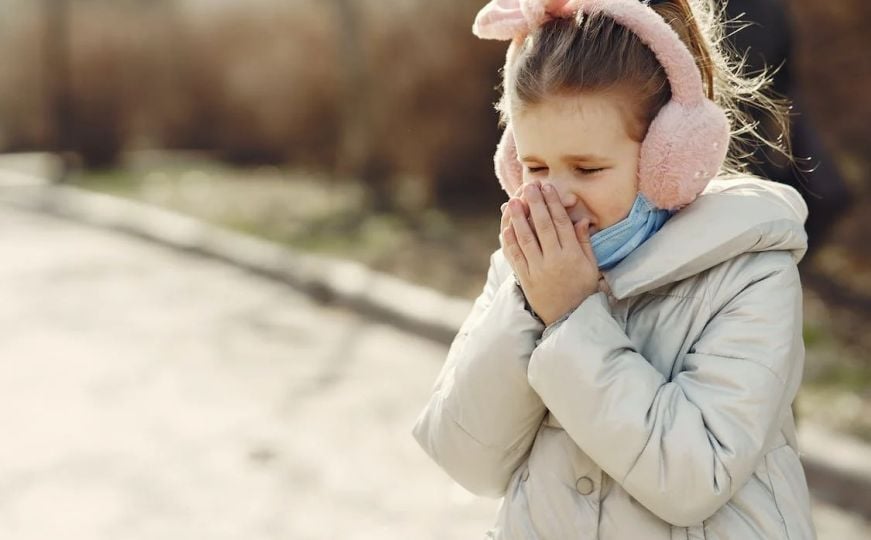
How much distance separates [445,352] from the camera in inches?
225

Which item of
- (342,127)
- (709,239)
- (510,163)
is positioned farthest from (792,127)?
(342,127)

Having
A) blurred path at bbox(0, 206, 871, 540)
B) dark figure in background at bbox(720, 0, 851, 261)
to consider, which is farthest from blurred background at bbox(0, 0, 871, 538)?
blurred path at bbox(0, 206, 871, 540)

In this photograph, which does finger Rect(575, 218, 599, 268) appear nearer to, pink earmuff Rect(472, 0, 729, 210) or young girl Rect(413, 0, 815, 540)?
young girl Rect(413, 0, 815, 540)

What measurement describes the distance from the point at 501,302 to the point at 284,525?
76.7 inches

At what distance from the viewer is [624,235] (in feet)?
6.01

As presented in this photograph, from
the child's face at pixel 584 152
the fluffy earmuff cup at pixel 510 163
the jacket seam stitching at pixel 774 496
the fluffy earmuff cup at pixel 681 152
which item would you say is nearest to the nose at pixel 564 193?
the child's face at pixel 584 152

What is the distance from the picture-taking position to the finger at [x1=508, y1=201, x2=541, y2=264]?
1.80 metres

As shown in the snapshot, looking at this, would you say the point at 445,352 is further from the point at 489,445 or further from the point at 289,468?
the point at 489,445

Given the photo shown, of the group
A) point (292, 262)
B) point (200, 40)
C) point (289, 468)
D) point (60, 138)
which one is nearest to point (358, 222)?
point (292, 262)

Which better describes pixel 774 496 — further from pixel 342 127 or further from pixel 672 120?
pixel 342 127

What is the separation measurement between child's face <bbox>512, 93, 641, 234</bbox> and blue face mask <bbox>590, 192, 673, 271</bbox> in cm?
1

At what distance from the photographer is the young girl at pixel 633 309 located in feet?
5.54

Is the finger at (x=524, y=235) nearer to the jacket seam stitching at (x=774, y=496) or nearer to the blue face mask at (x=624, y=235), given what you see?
the blue face mask at (x=624, y=235)

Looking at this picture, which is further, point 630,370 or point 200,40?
point 200,40
